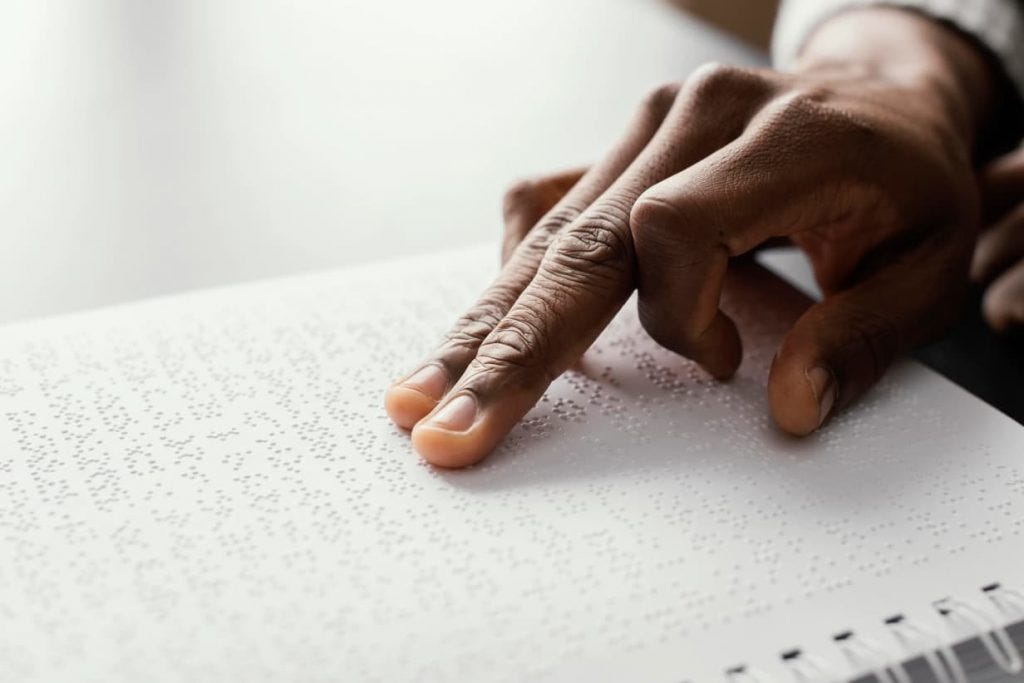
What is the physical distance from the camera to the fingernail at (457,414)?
594 mm

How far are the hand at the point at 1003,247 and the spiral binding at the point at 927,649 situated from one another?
1.08 ft

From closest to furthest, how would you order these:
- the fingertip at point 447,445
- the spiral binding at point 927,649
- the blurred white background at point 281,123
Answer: the spiral binding at point 927,649 → the fingertip at point 447,445 → the blurred white background at point 281,123

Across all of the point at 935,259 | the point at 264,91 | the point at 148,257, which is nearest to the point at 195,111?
the point at 264,91

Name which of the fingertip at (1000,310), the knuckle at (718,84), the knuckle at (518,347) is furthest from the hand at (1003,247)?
the knuckle at (518,347)

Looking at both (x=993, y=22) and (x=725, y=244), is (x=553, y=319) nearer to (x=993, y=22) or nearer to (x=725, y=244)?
(x=725, y=244)

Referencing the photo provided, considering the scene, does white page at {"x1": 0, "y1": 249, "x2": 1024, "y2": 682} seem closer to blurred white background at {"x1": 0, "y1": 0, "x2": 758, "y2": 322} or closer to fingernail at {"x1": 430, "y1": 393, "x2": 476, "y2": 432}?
fingernail at {"x1": 430, "y1": 393, "x2": 476, "y2": 432}

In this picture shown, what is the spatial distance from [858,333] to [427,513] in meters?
0.29

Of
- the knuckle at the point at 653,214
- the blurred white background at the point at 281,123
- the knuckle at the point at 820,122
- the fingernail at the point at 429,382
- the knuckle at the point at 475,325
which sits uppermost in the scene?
the knuckle at the point at 820,122

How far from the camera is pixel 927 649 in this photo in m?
0.50

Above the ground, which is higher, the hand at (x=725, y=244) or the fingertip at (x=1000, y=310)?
the hand at (x=725, y=244)

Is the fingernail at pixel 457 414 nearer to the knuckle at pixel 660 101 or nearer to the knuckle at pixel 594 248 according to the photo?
the knuckle at pixel 594 248

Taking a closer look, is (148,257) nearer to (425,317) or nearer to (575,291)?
(425,317)

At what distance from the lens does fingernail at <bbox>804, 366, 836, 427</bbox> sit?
0.63 m

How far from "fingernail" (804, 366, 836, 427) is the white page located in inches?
0.8
